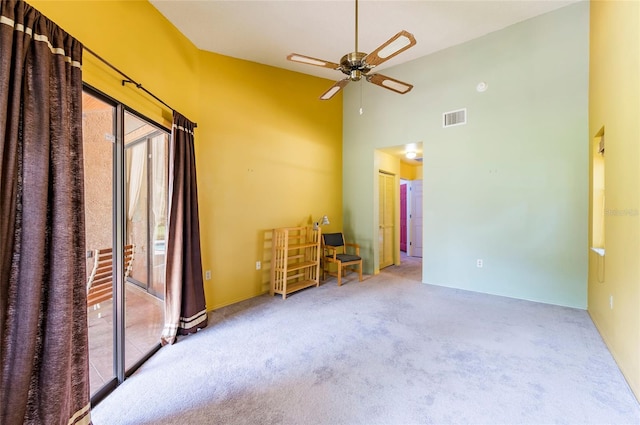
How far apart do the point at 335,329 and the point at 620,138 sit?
2974 mm

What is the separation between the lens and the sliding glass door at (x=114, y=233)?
191 cm

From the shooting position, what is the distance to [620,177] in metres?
2.14

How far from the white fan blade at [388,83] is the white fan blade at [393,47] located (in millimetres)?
186

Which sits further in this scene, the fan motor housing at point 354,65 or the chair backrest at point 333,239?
the chair backrest at point 333,239

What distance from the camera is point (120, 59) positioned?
202cm

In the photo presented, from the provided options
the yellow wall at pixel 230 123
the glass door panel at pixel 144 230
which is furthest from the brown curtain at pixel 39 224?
the glass door panel at pixel 144 230

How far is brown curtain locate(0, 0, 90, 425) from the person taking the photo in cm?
116

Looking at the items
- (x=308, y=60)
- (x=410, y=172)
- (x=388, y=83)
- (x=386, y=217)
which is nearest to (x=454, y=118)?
(x=388, y=83)

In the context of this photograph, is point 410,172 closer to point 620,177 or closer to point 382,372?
point 620,177

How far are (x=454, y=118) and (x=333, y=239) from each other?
9.05ft

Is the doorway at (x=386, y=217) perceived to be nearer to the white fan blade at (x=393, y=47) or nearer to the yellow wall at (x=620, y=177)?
the yellow wall at (x=620, y=177)

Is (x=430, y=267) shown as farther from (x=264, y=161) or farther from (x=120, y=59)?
(x=120, y=59)

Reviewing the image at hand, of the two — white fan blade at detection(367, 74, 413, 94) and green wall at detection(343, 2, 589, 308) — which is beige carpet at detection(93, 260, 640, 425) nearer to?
green wall at detection(343, 2, 589, 308)

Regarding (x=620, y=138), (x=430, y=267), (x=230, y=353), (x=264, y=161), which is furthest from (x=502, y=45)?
(x=230, y=353)
